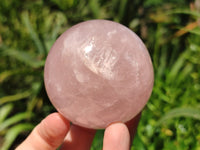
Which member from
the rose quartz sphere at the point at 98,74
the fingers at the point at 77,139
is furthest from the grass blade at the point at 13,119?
the rose quartz sphere at the point at 98,74

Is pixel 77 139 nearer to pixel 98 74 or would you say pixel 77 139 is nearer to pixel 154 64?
pixel 98 74

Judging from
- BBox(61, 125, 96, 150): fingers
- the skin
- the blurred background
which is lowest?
the blurred background

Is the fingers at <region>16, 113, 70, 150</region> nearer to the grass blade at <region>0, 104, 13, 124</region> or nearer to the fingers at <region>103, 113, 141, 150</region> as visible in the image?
the fingers at <region>103, 113, 141, 150</region>

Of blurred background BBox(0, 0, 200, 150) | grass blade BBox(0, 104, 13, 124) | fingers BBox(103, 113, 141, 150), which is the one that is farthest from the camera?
grass blade BBox(0, 104, 13, 124)

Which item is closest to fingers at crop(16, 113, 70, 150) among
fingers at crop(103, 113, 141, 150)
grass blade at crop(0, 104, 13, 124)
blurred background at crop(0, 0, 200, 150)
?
fingers at crop(103, 113, 141, 150)

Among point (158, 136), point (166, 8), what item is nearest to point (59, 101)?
point (158, 136)

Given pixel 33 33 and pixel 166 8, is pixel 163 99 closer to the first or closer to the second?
pixel 33 33

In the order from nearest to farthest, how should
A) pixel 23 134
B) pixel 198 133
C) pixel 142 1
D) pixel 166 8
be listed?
pixel 198 133 < pixel 23 134 < pixel 142 1 < pixel 166 8

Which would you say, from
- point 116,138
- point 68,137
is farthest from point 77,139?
point 116,138

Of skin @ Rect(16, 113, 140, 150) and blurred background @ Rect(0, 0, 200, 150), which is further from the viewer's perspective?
blurred background @ Rect(0, 0, 200, 150)
